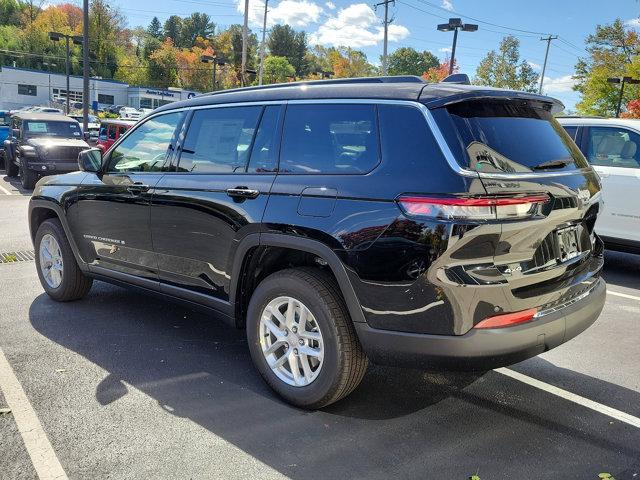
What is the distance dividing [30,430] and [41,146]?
12889 mm

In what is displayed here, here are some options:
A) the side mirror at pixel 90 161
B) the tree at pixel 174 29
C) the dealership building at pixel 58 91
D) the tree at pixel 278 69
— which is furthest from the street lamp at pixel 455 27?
the tree at pixel 174 29

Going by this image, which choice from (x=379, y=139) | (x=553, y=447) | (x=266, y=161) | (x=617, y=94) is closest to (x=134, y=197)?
(x=266, y=161)

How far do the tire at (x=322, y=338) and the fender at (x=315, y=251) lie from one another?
12 centimetres

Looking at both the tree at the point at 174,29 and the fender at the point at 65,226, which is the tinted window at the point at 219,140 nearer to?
the fender at the point at 65,226

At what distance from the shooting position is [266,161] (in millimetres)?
3490

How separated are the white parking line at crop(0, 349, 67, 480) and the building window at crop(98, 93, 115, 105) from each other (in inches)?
3202

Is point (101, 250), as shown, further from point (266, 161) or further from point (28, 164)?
point (28, 164)

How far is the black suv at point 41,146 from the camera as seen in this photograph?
1405 cm

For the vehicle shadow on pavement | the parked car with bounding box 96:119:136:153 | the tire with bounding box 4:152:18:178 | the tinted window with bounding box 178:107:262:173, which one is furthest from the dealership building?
the vehicle shadow on pavement

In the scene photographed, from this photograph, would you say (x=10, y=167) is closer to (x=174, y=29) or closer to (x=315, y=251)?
(x=315, y=251)

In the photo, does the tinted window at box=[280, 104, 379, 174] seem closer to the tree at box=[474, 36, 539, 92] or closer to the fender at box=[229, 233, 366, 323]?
the fender at box=[229, 233, 366, 323]

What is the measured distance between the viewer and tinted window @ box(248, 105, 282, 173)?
3.47 metres

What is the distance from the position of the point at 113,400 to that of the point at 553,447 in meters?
2.56

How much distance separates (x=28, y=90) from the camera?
69.2m
